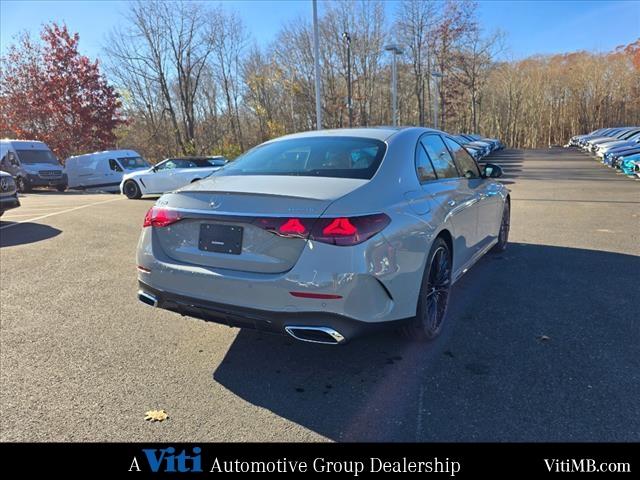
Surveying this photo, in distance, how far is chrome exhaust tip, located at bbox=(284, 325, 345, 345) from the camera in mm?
2619

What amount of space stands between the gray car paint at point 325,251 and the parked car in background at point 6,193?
7.55 metres

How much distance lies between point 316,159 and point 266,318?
139cm

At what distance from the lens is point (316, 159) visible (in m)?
3.49

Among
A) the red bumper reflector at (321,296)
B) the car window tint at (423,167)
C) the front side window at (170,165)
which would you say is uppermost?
the front side window at (170,165)

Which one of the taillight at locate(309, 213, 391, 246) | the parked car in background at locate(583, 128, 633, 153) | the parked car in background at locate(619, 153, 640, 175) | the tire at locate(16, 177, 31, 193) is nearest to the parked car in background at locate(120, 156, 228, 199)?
the tire at locate(16, 177, 31, 193)

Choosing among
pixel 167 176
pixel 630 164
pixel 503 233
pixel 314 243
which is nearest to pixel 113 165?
pixel 167 176

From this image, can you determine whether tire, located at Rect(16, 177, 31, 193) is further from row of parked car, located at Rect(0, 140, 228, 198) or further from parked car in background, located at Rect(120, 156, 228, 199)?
parked car in background, located at Rect(120, 156, 228, 199)

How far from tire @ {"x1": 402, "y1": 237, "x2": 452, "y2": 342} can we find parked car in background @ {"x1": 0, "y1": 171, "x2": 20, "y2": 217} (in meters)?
9.00

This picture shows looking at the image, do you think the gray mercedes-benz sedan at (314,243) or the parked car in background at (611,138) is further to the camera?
the parked car in background at (611,138)

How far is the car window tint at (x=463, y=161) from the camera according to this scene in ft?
14.9

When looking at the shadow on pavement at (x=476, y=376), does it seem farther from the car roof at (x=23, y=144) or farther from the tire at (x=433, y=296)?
the car roof at (x=23, y=144)

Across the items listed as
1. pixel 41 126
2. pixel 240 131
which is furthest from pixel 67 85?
pixel 240 131

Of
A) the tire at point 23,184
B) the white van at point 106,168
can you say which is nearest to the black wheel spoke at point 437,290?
the white van at point 106,168
